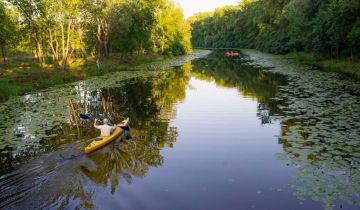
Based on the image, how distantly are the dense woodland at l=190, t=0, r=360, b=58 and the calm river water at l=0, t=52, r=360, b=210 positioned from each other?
14.2m

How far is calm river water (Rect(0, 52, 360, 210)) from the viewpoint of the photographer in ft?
34.3

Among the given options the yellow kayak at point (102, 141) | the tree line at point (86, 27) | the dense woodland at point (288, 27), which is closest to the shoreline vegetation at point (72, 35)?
the tree line at point (86, 27)

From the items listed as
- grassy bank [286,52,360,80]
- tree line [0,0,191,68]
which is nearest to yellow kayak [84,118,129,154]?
grassy bank [286,52,360,80]

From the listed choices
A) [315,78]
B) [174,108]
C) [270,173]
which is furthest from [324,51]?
[270,173]

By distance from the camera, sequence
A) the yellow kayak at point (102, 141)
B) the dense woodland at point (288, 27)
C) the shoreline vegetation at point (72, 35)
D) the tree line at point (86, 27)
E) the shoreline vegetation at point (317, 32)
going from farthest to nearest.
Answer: the tree line at point (86, 27) < the shoreline vegetation at point (72, 35) < the dense woodland at point (288, 27) < the shoreline vegetation at point (317, 32) < the yellow kayak at point (102, 141)

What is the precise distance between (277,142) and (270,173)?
3652mm

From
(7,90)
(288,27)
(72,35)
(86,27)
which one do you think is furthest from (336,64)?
(86,27)

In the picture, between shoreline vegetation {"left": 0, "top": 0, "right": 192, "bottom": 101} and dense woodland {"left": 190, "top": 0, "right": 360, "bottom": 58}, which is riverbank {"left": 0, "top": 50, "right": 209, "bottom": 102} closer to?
shoreline vegetation {"left": 0, "top": 0, "right": 192, "bottom": 101}

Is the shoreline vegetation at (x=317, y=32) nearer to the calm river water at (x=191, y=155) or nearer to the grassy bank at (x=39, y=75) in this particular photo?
the calm river water at (x=191, y=155)

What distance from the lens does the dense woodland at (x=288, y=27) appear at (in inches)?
1462

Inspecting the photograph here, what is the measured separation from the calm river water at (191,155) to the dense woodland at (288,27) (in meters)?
14.2

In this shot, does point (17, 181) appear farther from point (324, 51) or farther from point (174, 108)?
point (324, 51)

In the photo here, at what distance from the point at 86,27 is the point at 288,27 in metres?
42.6

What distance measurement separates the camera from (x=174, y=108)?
23984 millimetres
